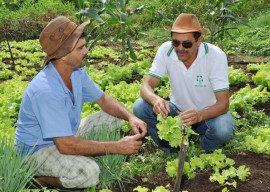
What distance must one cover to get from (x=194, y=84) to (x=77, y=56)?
1.18 m

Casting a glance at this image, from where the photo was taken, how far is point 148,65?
7.70 metres

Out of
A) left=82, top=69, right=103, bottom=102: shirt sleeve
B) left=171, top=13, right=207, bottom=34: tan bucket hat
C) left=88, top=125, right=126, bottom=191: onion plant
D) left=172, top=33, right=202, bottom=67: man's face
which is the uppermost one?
left=171, top=13, right=207, bottom=34: tan bucket hat

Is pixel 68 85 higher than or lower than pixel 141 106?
higher

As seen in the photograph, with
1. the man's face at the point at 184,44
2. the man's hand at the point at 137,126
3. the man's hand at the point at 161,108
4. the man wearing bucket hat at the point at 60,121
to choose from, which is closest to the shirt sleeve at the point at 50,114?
the man wearing bucket hat at the point at 60,121

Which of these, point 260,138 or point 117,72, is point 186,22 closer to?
point 260,138

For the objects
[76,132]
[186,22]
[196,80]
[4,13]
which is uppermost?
[186,22]

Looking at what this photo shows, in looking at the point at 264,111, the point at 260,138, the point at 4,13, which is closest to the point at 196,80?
the point at 260,138

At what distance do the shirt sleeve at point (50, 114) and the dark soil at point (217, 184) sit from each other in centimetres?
70

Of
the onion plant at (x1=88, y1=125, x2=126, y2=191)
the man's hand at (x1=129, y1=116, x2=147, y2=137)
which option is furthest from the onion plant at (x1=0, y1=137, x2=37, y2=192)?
the man's hand at (x1=129, y1=116, x2=147, y2=137)

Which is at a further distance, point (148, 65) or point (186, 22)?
point (148, 65)

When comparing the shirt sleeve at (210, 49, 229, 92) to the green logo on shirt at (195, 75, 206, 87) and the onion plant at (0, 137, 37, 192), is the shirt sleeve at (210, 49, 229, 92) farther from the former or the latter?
the onion plant at (0, 137, 37, 192)

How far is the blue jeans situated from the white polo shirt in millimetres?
171

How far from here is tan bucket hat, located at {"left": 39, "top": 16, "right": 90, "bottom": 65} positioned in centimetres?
359

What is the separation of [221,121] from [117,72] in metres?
3.22
